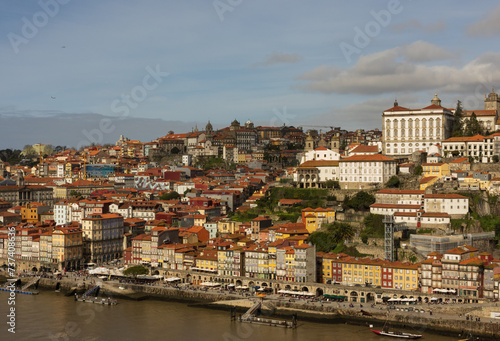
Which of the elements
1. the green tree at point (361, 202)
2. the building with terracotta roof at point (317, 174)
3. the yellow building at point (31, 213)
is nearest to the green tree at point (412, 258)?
the green tree at point (361, 202)

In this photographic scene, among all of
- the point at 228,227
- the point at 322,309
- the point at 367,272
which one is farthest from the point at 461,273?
the point at 228,227

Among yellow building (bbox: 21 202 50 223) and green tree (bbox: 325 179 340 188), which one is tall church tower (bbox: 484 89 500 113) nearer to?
green tree (bbox: 325 179 340 188)

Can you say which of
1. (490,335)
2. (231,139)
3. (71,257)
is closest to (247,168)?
(231,139)

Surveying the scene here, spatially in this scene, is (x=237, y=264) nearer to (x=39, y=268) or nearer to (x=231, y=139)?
(x=39, y=268)

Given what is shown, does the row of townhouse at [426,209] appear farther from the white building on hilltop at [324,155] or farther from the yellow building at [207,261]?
the white building on hilltop at [324,155]

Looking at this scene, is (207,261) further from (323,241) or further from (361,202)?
(361,202)

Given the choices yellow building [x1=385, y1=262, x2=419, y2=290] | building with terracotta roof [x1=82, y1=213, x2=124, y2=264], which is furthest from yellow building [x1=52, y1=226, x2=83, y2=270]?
yellow building [x1=385, y1=262, x2=419, y2=290]
